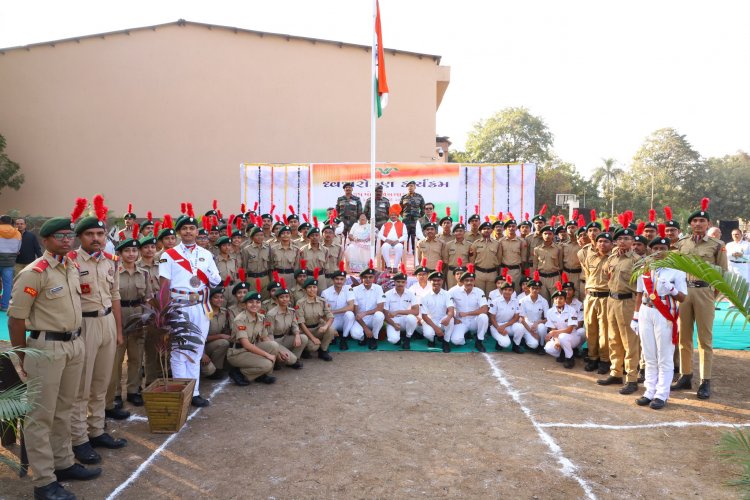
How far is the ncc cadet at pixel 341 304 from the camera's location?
8180 mm

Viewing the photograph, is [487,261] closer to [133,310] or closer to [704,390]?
[704,390]

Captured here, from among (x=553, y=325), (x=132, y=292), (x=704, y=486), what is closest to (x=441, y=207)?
(x=553, y=325)

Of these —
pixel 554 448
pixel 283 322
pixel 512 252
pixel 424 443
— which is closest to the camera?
pixel 554 448

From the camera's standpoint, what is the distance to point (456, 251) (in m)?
9.19

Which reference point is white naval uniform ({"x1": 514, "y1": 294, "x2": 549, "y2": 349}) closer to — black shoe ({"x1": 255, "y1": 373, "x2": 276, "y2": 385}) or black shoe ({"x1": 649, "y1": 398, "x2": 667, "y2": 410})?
black shoe ({"x1": 649, "y1": 398, "x2": 667, "y2": 410})

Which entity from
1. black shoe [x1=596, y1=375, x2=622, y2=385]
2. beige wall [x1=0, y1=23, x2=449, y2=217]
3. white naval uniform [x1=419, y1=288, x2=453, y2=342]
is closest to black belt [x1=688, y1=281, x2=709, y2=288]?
black shoe [x1=596, y1=375, x2=622, y2=385]

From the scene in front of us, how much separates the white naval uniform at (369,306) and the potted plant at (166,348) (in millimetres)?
3295

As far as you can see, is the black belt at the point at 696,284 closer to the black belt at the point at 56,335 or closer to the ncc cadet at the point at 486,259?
the ncc cadet at the point at 486,259

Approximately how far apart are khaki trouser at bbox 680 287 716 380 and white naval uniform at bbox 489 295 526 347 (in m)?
2.20

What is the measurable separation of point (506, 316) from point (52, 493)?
20.2 ft

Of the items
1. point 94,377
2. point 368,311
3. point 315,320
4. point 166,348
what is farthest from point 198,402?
point 368,311

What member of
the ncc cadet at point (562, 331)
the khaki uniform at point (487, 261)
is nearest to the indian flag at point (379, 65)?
the khaki uniform at point (487, 261)

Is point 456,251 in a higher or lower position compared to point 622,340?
higher

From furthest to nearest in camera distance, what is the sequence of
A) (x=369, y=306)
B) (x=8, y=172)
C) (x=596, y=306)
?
(x=8, y=172)
(x=369, y=306)
(x=596, y=306)
